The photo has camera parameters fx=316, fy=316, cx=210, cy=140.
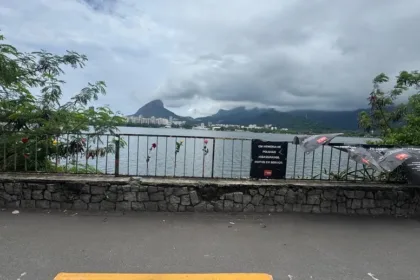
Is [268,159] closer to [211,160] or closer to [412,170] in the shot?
[211,160]

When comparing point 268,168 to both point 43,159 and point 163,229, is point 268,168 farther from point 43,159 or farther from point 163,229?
point 43,159

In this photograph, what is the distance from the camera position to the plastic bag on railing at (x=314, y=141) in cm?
601

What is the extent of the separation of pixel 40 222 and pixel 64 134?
2208 mm

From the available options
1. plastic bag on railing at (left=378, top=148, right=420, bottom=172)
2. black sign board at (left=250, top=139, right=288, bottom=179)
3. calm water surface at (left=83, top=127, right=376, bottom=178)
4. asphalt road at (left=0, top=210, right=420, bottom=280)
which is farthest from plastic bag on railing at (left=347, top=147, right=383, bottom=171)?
black sign board at (left=250, top=139, right=288, bottom=179)

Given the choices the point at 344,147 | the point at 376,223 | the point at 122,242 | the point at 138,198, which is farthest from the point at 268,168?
the point at 122,242

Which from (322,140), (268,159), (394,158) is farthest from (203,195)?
(394,158)

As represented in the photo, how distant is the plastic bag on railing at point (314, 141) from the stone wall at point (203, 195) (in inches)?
26.5

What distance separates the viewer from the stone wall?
560 centimetres

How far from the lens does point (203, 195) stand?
5758 mm

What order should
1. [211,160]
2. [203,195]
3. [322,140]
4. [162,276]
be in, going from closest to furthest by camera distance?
[162,276] → [203,195] → [322,140] → [211,160]

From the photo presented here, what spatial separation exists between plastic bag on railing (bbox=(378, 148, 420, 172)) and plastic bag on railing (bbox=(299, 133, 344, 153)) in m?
0.96

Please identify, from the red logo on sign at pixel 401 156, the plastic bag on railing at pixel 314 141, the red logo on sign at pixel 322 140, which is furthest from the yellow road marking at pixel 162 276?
the red logo on sign at pixel 401 156

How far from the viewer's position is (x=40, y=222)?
495 cm

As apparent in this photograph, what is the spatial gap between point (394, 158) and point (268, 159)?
7.29 feet
